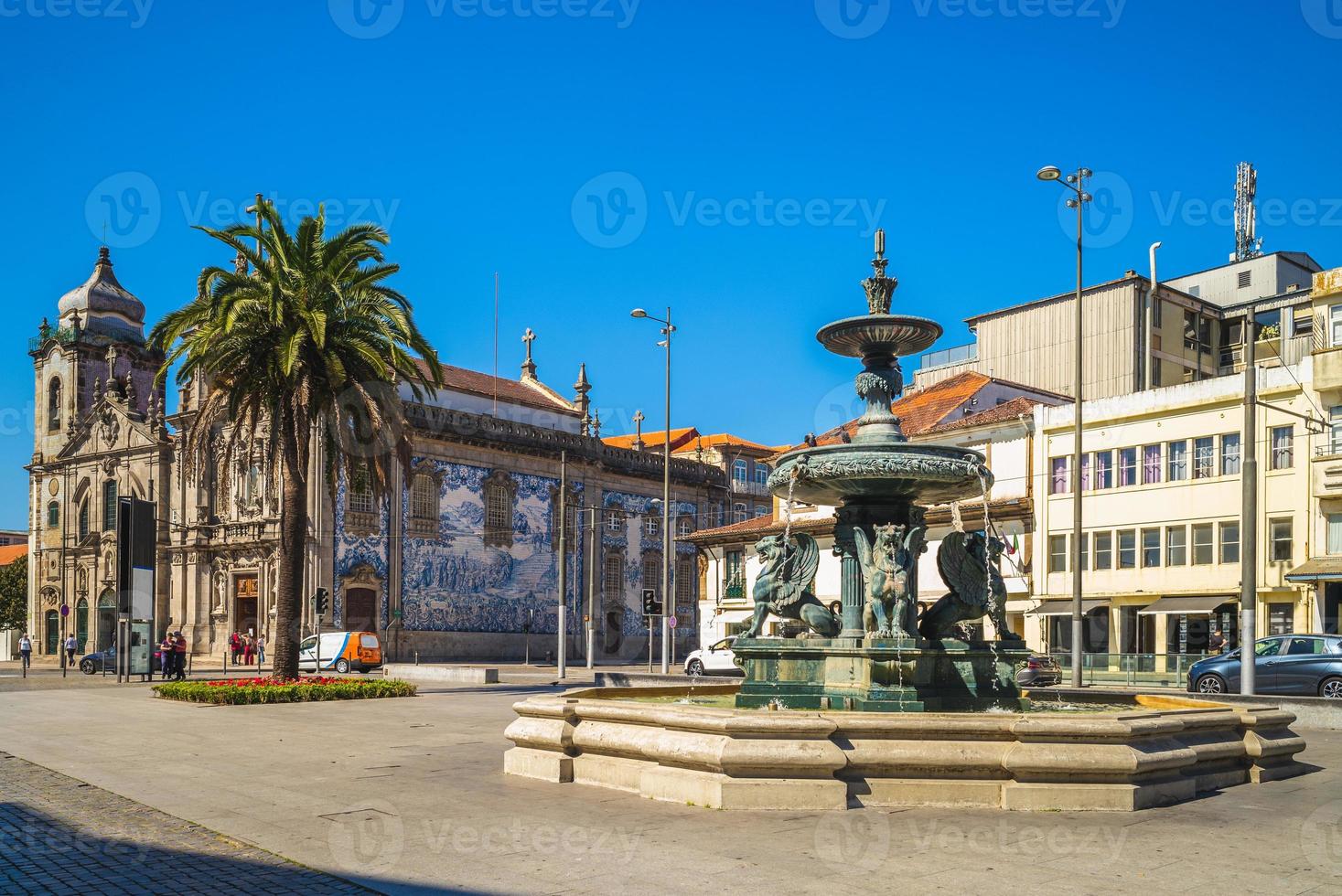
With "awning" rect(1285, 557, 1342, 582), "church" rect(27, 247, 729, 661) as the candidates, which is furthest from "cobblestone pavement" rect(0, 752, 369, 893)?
"church" rect(27, 247, 729, 661)

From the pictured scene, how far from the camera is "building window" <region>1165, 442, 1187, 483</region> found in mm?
37688

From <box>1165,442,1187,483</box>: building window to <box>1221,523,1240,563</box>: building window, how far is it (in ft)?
6.74

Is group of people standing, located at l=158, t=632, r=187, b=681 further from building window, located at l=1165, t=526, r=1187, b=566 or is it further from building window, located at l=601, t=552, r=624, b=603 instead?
building window, located at l=1165, t=526, r=1187, b=566

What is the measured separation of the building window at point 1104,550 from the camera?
130ft

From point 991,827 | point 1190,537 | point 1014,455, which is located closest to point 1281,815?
point 991,827

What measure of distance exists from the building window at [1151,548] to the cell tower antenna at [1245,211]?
2746 centimetres

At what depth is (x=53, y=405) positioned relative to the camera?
67.8 meters

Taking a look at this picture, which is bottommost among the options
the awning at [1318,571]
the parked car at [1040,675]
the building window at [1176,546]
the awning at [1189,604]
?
the parked car at [1040,675]

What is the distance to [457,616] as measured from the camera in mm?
53875

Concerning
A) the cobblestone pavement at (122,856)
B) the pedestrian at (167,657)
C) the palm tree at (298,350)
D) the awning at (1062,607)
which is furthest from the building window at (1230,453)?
the cobblestone pavement at (122,856)

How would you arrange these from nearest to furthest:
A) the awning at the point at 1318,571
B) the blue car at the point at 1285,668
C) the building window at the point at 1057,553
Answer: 1. the blue car at the point at 1285,668
2. the awning at the point at 1318,571
3. the building window at the point at 1057,553

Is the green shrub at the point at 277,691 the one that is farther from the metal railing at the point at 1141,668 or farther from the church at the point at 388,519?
the church at the point at 388,519

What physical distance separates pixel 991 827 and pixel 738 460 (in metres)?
62.3

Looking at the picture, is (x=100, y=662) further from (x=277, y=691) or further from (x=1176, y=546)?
(x=1176, y=546)
